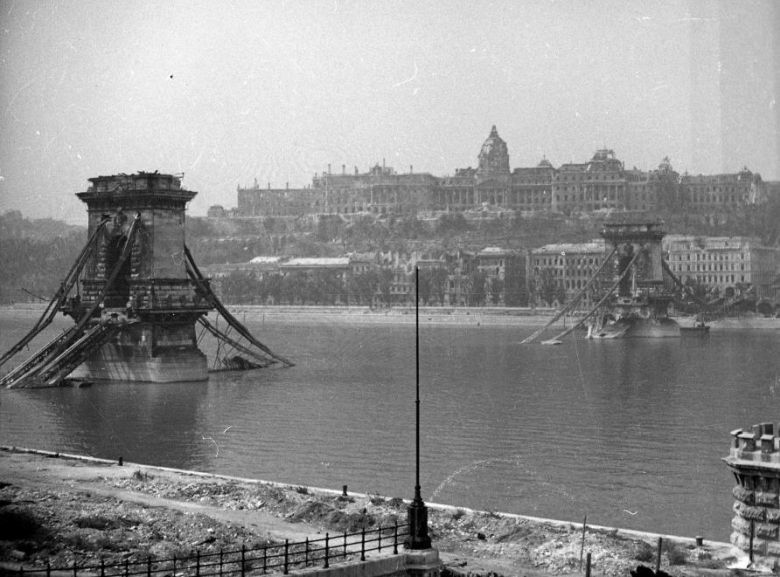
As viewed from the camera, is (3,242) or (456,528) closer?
(456,528)

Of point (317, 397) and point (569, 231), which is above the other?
point (569, 231)

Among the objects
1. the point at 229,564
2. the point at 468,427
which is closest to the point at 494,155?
the point at 468,427

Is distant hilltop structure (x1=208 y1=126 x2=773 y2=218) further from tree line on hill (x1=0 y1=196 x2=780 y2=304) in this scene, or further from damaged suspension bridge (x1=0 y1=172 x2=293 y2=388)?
damaged suspension bridge (x1=0 y1=172 x2=293 y2=388)

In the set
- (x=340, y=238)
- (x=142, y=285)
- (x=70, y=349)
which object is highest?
(x=340, y=238)

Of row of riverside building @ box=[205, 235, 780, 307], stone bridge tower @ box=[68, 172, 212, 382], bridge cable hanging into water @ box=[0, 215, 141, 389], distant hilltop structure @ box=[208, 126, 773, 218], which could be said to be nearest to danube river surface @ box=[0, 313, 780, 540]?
stone bridge tower @ box=[68, 172, 212, 382]

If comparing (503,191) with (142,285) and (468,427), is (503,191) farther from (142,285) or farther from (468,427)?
(468,427)

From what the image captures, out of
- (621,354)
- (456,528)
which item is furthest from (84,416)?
(621,354)

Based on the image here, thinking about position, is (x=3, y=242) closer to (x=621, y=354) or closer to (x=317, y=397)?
(x=621, y=354)
